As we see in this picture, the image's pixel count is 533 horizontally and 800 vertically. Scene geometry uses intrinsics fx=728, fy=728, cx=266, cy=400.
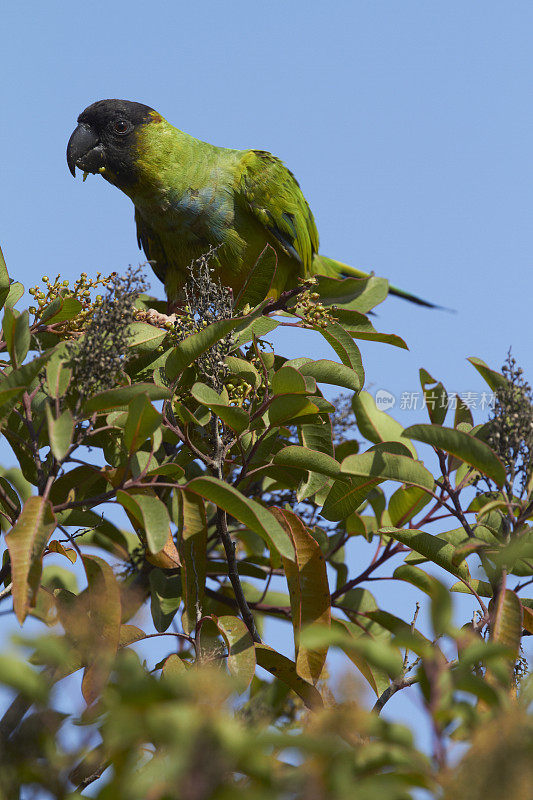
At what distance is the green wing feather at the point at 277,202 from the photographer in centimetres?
362

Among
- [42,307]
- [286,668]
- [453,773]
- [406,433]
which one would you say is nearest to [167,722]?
[453,773]

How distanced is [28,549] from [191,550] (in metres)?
0.58

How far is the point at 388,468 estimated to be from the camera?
Result: 1.71 meters

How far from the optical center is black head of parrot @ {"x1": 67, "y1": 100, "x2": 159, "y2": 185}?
3.75 metres

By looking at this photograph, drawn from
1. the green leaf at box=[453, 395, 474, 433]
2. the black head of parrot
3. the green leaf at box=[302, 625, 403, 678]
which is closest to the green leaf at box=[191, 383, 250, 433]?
the green leaf at box=[453, 395, 474, 433]

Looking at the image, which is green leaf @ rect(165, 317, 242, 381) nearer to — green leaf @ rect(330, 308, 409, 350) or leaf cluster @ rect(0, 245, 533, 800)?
leaf cluster @ rect(0, 245, 533, 800)

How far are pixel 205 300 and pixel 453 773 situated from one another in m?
1.38

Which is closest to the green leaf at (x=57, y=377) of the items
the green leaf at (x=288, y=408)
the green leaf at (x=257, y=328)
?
the green leaf at (x=288, y=408)

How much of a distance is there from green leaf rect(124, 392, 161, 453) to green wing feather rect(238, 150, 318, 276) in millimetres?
2211

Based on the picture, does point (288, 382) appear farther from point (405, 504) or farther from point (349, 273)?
point (349, 273)

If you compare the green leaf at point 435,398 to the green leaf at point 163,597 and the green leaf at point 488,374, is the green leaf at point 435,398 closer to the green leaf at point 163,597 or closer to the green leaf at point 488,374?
the green leaf at point 488,374

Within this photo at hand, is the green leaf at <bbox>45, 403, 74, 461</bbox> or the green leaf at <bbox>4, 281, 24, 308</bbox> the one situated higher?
the green leaf at <bbox>4, 281, 24, 308</bbox>

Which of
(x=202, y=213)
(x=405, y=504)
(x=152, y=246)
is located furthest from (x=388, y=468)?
(x=152, y=246)

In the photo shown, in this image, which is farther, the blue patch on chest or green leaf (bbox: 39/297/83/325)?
the blue patch on chest
